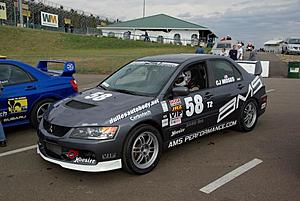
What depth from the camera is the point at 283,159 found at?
4.88 metres

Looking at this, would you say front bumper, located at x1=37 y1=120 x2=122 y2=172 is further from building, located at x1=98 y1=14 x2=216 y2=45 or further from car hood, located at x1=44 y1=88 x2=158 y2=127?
building, located at x1=98 y1=14 x2=216 y2=45

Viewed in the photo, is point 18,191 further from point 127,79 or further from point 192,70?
point 192,70

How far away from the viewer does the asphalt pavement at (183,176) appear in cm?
377

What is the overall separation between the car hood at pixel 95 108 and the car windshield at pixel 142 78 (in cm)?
22

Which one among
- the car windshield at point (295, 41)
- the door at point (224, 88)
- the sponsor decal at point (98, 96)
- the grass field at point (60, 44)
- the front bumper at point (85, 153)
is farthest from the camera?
the grass field at point (60, 44)

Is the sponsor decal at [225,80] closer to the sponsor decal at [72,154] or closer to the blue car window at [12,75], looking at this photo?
the sponsor decal at [72,154]

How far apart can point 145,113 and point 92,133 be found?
29.3 inches

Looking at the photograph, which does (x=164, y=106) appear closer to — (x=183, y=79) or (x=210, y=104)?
(x=183, y=79)

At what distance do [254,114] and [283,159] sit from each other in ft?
5.23

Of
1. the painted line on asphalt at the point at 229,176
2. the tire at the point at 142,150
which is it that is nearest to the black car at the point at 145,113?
the tire at the point at 142,150

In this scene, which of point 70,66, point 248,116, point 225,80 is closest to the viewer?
point 225,80

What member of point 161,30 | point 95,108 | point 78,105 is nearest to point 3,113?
point 78,105

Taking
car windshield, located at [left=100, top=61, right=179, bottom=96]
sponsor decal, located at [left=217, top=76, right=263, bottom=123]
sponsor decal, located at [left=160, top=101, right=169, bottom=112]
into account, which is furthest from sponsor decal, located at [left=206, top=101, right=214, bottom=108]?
sponsor decal, located at [left=160, top=101, right=169, bottom=112]

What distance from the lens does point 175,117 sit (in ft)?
15.3
